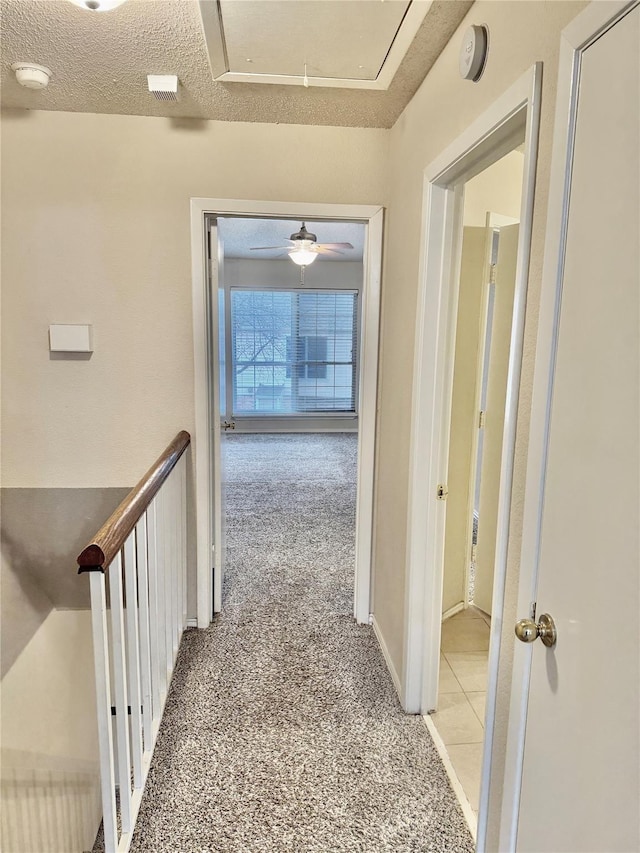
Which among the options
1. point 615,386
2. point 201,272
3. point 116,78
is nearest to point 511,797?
point 615,386

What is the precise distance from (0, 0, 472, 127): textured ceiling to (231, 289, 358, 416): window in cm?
495

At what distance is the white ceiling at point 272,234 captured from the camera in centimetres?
495

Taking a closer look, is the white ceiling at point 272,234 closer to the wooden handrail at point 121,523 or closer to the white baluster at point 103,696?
the wooden handrail at point 121,523

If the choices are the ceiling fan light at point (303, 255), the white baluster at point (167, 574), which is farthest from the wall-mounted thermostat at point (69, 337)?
the ceiling fan light at point (303, 255)

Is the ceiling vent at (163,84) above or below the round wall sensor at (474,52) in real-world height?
above

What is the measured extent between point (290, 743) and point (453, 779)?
22.9 inches

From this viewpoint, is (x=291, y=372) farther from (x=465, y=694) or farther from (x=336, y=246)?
(x=465, y=694)

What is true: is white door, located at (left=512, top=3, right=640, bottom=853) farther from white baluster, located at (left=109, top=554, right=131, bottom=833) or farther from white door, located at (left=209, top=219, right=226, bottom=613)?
white door, located at (left=209, top=219, right=226, bottom=613)

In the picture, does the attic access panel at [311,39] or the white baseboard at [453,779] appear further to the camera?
the white baseboard at [453,779]

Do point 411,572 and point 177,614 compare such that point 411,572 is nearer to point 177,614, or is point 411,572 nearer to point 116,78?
point 177,614

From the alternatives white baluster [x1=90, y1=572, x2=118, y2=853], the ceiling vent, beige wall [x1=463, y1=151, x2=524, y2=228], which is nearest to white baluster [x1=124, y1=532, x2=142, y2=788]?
white baluster [x1=90, y1=572, x2=118, y2=853]

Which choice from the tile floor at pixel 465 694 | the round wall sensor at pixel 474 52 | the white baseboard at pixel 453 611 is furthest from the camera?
the white baseboard at pixel 453 611

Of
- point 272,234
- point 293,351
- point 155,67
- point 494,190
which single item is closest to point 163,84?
point 155,67

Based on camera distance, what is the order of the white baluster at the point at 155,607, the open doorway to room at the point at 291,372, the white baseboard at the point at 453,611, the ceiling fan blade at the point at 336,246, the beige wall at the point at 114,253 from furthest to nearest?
the ceiling fan blade at the point at 336,246 → the open doorway to room at the point at 291,372 → the white baseboard at the point at 453,611 → the beige wall at the point at 114,253 → the white baluster at the point at 155,607
